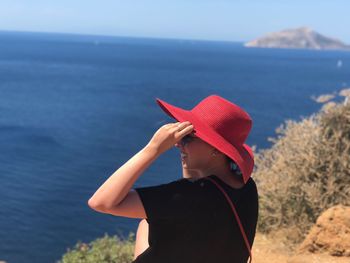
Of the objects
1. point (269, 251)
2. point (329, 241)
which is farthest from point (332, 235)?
point (269, 251)

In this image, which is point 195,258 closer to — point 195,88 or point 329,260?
point 329,260

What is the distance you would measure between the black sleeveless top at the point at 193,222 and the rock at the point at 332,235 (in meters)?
3.00

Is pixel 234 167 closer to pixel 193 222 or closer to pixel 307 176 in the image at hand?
pixel 193 222

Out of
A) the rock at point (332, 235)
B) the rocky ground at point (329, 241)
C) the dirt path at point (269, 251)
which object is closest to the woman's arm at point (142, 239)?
the rocky ground at point (329, 241)

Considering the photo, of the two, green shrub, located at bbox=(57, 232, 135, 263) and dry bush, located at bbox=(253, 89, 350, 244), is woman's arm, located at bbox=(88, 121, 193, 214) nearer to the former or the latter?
dry bush, located at bbox=(253, 89, 350, 244)

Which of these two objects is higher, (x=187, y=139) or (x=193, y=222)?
(x=187, y=139)

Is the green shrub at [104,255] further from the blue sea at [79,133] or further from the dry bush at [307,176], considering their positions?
the blue sea at [79,133]

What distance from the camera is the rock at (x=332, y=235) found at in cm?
501

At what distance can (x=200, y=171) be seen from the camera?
90.2 inches

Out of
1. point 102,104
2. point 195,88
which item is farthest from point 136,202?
point 195,88

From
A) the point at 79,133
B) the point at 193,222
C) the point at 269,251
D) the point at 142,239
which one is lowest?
the point at 79,133

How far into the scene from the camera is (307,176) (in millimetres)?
7535

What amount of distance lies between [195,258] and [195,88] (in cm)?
6219

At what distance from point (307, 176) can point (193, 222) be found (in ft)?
18.9
